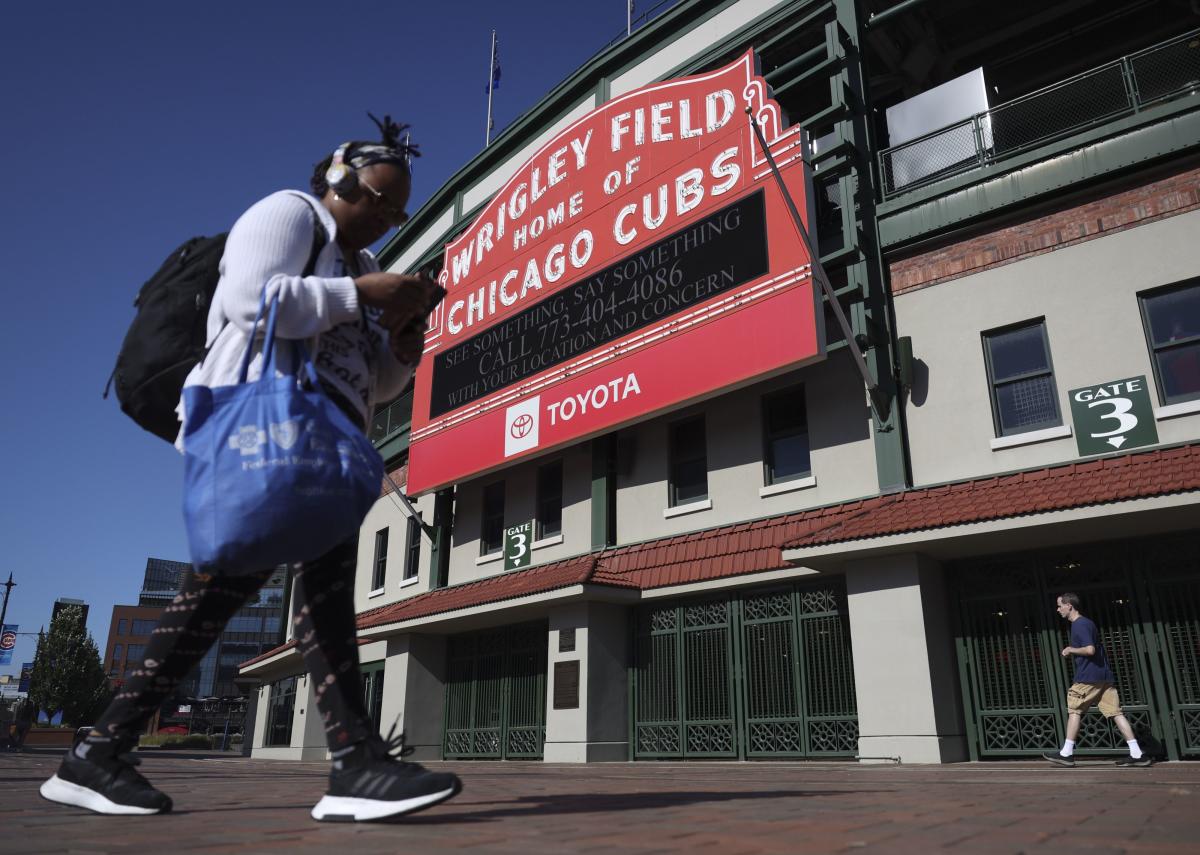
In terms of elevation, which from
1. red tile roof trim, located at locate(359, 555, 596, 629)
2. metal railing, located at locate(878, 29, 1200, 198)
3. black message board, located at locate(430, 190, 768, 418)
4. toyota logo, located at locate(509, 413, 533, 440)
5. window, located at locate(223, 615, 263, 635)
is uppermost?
window, located at locate(223, 615, 263, 635)

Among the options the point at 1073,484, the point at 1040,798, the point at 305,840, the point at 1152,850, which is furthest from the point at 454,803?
the point at 1073,484

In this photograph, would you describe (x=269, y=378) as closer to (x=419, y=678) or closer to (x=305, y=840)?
(x=305, y=840)

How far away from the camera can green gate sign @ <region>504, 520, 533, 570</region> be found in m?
16.9

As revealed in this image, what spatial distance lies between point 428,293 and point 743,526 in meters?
10.7

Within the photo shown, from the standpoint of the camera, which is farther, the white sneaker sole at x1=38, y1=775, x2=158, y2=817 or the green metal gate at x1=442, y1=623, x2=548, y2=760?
the green metal gate at x1=442, y1=623, x2=548, y2=760

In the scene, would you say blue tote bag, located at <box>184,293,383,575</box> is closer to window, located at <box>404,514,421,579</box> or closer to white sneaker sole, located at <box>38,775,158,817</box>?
white sneaker sole, located at <box>38,775,158,817</box>

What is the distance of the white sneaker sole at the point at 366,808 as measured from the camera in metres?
2.26

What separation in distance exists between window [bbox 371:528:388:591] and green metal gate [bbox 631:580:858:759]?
10.4m

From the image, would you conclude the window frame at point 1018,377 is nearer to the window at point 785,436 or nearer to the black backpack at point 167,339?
the window at point 785,436

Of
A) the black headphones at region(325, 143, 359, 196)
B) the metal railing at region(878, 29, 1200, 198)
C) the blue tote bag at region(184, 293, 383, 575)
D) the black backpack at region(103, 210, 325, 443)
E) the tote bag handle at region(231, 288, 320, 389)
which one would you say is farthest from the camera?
the metal railing at region(878, 29, 1200, 198)

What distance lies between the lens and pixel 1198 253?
32.7 ft

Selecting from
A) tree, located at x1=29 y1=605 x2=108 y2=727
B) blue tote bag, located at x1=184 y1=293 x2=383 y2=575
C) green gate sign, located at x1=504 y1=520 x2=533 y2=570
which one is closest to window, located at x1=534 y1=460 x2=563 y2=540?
green gate sign, located at x1=504 y1=520 x2=533 y2=570

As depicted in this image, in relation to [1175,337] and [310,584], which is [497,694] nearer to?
[1175,337]

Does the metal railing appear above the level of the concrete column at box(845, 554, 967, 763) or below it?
above
